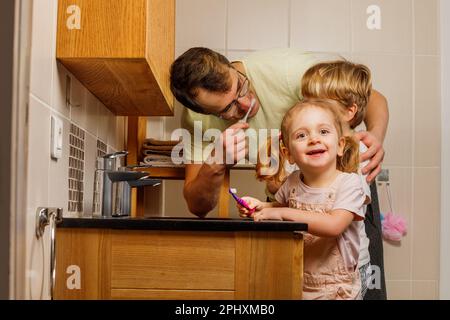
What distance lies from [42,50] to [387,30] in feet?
3.91

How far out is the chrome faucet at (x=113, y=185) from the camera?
105 centimetres

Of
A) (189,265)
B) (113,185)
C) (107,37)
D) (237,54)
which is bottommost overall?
(189,265)

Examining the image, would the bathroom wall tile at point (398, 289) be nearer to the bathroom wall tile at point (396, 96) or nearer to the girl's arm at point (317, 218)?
the bathroom wall tile at point (396, 96)

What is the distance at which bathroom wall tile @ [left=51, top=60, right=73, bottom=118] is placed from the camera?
88 cm

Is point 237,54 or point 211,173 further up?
point 237,54

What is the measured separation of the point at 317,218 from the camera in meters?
1.13

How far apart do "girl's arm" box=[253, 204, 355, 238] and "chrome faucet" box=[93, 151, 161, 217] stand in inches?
8.7

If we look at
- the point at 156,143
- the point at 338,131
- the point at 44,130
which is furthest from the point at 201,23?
the point at 44,130

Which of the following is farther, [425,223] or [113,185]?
[425,223]

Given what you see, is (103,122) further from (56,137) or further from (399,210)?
(399,210)

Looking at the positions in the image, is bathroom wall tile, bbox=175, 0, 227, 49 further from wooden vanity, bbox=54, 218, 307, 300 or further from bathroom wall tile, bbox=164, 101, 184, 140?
wooden vanity, bbox=54, 218, 307, 300

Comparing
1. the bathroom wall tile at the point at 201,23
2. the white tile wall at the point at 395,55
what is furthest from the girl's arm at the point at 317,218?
the bathroom wall tile at the point at 201,23

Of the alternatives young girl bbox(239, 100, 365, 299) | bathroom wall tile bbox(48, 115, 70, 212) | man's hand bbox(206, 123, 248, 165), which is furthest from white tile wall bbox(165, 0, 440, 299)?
bathroom wall tile bbox(48, 115, 70, 212)
